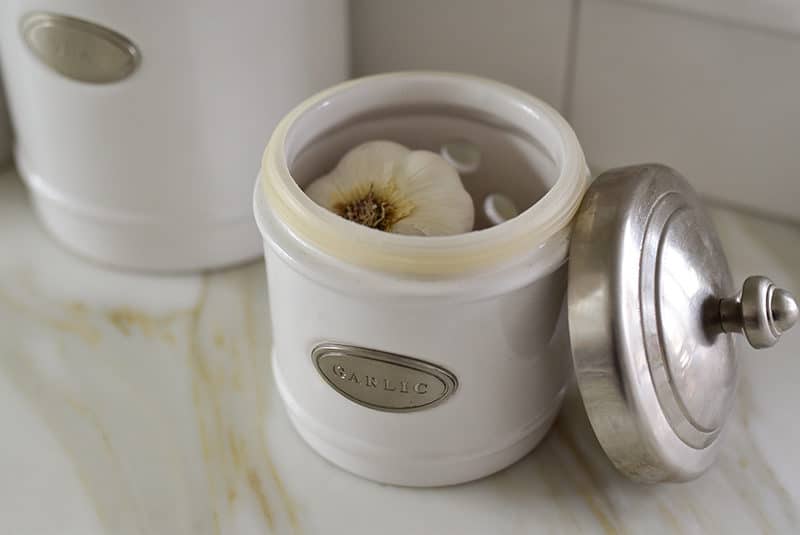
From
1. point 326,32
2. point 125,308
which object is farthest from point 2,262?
point 326,32

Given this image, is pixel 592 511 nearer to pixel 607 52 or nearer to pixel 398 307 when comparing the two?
pixel 398 307

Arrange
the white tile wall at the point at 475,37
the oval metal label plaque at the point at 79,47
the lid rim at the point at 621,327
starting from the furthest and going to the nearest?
the white tile wall at the point at 475,37, the oval metal label plaque at the point at 79,47, the lid rim at the point at 621,327

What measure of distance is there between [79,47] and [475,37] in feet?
0.86

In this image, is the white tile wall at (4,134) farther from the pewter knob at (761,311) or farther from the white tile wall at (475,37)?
the pewter knob at (761,311)

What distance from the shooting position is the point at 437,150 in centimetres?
61

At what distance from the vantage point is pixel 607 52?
2.21ft

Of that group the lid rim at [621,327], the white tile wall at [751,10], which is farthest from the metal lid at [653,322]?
the white tile wall at [751,10]

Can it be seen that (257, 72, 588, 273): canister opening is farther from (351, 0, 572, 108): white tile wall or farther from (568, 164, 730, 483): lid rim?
(351, 0, 572, 108): white tile wall

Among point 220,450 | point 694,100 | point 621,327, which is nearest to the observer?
point 621,327

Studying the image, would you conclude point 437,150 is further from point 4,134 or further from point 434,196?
point 4,134

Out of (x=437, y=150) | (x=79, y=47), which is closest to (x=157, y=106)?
(x=79, y=47)

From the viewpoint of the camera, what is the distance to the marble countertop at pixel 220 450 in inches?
20.9

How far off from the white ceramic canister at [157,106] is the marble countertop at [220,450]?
0.15 feet

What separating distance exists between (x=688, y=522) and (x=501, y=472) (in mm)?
98
